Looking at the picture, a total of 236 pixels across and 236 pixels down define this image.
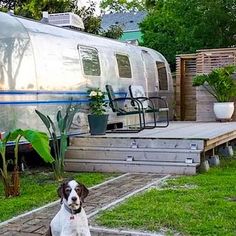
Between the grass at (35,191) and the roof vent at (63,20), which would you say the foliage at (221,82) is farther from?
the grass at (35,191)

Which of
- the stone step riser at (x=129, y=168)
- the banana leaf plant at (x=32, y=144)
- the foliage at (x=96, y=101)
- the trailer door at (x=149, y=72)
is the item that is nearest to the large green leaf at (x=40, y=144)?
the banana leaf plant at (x=32, y=144)

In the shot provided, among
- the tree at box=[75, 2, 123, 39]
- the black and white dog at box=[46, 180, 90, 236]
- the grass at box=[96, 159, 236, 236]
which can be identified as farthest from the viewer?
the tree at box=[75, 2, 123, 39]

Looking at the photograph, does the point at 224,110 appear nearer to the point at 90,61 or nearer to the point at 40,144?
the point at 90,61

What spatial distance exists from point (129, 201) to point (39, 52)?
10.8ft

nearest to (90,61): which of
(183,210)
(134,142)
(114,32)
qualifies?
(134,142)

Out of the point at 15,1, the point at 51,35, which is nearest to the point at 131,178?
the point at 51,35

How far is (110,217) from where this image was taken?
4.57 m

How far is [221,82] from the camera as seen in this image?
37.3 ft

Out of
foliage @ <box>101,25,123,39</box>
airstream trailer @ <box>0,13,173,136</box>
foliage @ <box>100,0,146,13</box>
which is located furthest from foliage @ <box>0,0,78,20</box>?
foliage @ <box>100,0,146,13</box>

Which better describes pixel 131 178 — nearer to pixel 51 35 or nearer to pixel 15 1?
pixel 51 35

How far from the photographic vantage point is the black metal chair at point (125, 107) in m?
9.28

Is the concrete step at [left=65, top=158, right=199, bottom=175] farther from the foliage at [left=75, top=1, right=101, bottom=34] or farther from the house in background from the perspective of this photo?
the house in background

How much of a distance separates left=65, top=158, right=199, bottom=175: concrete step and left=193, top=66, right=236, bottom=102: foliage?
4.73m

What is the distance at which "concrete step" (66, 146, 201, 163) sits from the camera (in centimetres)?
718
